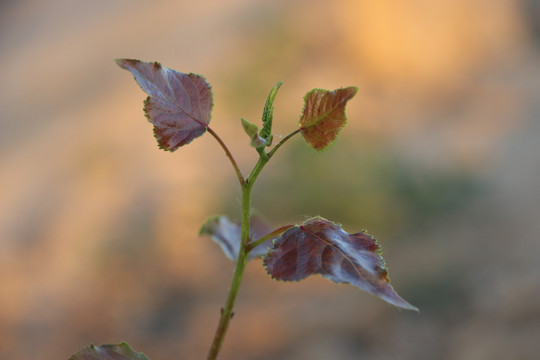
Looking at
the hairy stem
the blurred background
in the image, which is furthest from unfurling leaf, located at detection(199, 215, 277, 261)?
the blurred background

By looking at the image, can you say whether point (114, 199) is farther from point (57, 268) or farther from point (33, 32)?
point (33, 32)

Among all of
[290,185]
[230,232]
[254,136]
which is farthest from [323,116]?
[290,185]

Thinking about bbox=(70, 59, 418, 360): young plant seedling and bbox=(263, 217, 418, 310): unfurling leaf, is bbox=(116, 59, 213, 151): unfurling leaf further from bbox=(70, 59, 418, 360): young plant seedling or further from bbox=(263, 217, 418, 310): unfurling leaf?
bbox=(263, 217, 418, 310): unfurling leaf

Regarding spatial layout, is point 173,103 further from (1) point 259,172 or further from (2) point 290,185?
(2) point 290,185

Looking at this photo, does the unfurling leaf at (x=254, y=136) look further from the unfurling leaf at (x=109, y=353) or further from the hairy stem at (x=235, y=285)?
the unfurling leaf at (x=109, y=353)

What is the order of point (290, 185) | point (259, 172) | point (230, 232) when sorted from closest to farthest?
point (259, 172)
point (230, 232)
point (290, 185)

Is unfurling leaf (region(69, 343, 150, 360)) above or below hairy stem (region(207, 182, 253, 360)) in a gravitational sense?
below

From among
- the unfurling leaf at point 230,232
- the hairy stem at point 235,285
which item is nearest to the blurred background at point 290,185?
the unfurling leaf at point 230,232
